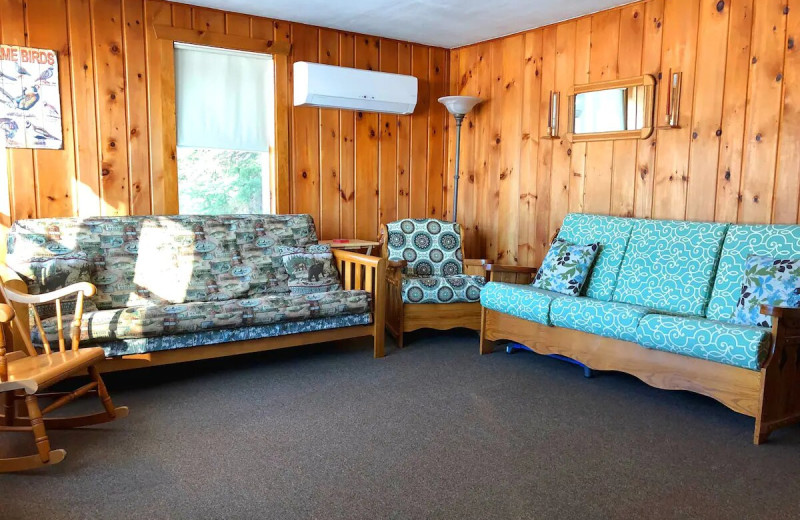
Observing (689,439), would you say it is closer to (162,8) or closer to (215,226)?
(215,226)

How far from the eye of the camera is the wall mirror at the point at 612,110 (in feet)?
12.2

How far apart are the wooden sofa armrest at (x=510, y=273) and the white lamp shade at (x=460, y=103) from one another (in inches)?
54.5

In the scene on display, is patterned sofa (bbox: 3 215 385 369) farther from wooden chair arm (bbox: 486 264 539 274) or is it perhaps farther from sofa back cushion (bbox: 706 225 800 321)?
sofa back cushion (bbox: 706 225 800 321)

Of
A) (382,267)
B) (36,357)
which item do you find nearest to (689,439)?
(382,267)

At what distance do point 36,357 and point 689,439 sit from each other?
2.76 metres

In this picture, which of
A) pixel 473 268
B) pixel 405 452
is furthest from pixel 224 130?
pixel 405 452

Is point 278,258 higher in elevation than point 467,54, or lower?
lower

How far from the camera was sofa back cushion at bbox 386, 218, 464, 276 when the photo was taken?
173 inches

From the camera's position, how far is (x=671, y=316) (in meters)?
2.88

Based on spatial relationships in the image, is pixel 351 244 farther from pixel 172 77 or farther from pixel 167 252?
pixel 172 77

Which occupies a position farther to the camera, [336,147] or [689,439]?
[336,147]

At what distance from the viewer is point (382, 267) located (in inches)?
144

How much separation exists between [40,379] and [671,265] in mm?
3042

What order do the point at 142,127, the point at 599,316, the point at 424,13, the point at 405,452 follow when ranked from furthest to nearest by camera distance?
the point at 424,13
the point at 142,127
the point at 599,316
the point at 405,452
